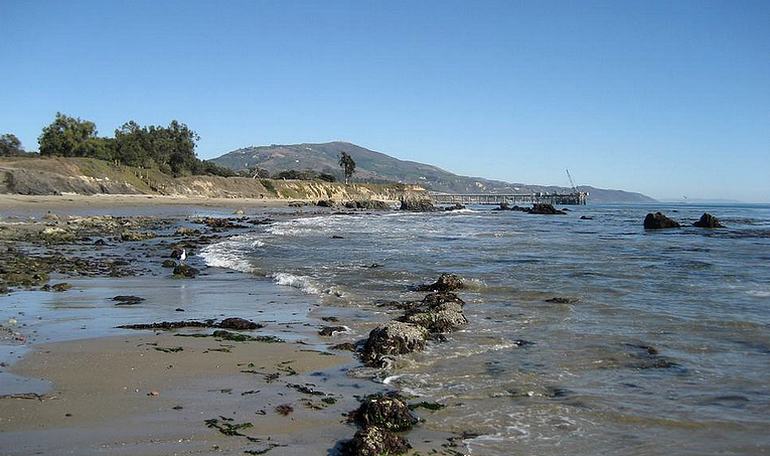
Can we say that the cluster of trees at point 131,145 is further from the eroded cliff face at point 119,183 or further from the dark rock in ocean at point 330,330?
the dark rock in ocean at point 330,330

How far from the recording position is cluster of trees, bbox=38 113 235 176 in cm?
8794

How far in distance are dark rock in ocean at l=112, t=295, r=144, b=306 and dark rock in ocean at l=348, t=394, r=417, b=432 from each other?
7728 mm

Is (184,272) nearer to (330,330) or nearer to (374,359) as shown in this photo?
(330,330)

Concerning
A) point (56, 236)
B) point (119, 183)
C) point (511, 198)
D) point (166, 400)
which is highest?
point (119, 183)

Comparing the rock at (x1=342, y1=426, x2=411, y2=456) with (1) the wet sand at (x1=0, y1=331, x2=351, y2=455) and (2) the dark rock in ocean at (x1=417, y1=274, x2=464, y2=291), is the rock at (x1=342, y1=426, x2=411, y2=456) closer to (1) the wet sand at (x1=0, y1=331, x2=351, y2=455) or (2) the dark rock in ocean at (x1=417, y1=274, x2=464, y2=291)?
(1) the wet sand at (x1=0, y1=331, x2=351, y2=455)

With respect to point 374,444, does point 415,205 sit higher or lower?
higher

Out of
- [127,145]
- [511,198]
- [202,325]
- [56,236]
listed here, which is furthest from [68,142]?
[511,198]

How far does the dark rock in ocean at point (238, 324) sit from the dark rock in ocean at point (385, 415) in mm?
4547

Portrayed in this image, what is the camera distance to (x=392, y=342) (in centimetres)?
833

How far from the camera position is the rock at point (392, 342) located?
323 inches

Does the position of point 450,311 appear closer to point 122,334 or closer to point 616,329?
point 616,329

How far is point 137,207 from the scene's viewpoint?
197 feet

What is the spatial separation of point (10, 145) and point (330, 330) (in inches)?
4184

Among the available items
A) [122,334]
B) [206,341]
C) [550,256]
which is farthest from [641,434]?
[550,256]
